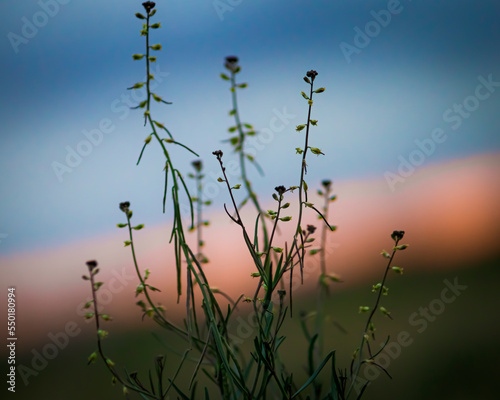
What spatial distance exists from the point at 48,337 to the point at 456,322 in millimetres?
1155

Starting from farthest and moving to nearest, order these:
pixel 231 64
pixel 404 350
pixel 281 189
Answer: pixel 404 350 → pixel 231 64 → pixel 281 189

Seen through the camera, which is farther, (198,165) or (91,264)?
(198,165)

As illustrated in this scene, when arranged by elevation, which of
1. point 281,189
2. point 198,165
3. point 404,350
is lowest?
point 404,350

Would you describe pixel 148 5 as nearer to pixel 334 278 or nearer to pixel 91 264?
pixel 91 264

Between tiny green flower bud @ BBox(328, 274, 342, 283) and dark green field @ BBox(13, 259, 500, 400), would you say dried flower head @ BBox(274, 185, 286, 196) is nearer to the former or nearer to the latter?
tiny green flower bud @ BBox(328, 274, 342, 283)

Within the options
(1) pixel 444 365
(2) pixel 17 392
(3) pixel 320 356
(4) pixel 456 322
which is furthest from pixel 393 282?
Answer: (2) pixel 17 392

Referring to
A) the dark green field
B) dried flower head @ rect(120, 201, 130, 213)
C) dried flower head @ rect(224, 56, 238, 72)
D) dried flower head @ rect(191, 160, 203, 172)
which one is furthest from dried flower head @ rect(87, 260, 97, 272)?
the dark green field

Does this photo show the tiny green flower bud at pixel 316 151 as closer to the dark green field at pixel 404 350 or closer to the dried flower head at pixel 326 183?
the dried flower head at pixel 326 183

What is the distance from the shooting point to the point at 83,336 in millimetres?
1257

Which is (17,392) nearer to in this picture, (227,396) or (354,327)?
(227,396)

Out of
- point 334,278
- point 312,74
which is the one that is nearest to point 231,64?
point 312,74

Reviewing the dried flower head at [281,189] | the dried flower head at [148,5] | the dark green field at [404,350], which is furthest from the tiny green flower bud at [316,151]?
the dark green field at [404,350]

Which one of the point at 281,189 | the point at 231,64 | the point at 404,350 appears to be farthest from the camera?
the point at 404,350

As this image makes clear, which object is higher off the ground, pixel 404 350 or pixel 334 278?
pixel 334 278
